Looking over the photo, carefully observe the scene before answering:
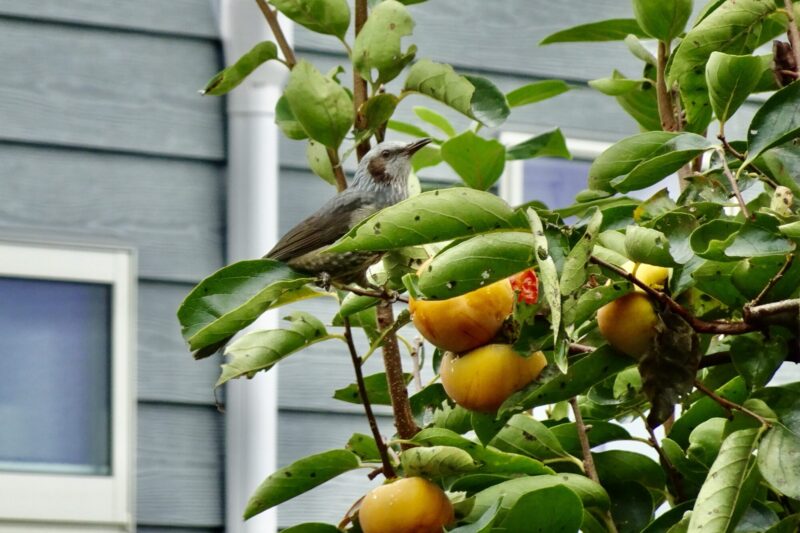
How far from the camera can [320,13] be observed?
4.23ft

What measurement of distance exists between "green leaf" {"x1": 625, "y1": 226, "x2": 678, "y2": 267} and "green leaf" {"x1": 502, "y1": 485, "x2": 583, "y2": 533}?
0.17m

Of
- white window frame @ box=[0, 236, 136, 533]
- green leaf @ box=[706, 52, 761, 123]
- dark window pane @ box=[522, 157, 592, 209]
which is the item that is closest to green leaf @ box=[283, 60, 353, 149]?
green leaf @ box=[706, 52, 761, 123]

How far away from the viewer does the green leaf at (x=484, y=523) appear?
0.96m

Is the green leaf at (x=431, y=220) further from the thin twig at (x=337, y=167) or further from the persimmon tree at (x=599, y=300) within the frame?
the thin twig at (x=337, y=167)

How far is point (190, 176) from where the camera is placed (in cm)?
305

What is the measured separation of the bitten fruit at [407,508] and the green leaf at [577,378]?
8 cm

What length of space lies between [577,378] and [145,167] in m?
2.10

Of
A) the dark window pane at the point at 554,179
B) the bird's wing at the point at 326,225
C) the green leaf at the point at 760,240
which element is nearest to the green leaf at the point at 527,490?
the green leaf at the point at 760,240

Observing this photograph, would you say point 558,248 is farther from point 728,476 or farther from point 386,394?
point 386,394

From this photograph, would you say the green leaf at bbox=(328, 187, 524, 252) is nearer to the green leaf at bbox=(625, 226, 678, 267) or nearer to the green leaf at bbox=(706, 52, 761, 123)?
the green leaf at bbox=(625, 226, 678, 267)

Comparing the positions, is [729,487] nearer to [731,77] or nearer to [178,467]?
[731,77]

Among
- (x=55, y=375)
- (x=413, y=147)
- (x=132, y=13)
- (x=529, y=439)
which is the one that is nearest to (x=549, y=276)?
(x=529, y=439)

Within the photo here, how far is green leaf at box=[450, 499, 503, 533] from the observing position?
96 centimetres

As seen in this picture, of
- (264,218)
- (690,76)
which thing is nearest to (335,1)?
(690,76)
